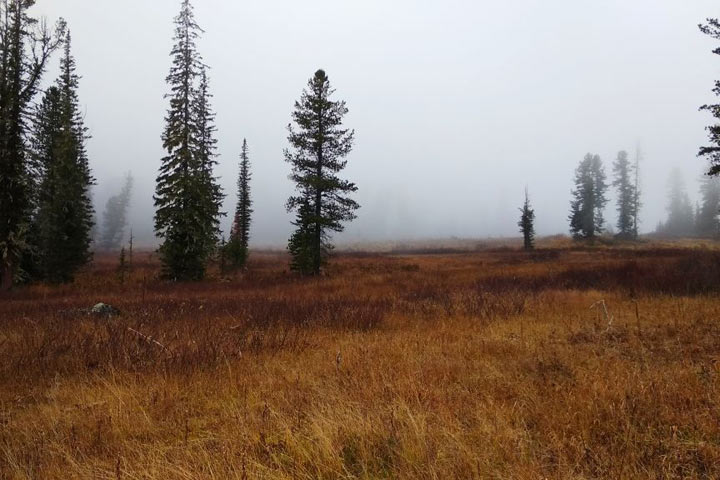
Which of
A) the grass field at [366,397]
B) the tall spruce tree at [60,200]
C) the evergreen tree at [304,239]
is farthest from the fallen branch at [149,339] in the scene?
the tall spruce tree at [60,200]

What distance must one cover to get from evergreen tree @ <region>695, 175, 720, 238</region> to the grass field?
71.6 meters

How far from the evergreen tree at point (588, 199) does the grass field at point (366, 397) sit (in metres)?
47.0

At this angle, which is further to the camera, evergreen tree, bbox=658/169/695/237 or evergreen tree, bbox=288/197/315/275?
evergreen tree, bbox=658/169/695/237

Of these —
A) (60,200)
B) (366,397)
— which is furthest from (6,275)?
(366,397)

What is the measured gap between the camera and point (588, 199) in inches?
1966

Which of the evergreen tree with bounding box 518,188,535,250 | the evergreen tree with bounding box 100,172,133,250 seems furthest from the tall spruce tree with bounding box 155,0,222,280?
the evergreen tree with bounding box 100,172,133,250

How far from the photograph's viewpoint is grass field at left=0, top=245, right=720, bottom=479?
102 inches

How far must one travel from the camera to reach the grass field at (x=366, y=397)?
8.50ft

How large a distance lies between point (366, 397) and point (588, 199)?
A: 187 ft

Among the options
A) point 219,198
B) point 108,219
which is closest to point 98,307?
point 219,198

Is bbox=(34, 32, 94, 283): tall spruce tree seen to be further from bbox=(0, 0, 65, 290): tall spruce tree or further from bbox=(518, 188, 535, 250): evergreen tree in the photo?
bbox=(518, 188, 535, 250): evergreen tree

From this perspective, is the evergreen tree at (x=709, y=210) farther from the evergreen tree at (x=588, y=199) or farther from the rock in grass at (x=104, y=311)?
the rock in grass at (x=104, y=311)

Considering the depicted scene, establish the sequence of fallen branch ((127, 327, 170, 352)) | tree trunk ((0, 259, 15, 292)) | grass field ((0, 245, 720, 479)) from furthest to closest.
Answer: tree trunk ((0, 259, 15, 292)) → fallen branch ((127, 327, 170, 352)) → grass field ((0, 245, 720, 479))

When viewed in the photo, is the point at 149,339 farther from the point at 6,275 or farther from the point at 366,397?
Result: the point at 6,275
